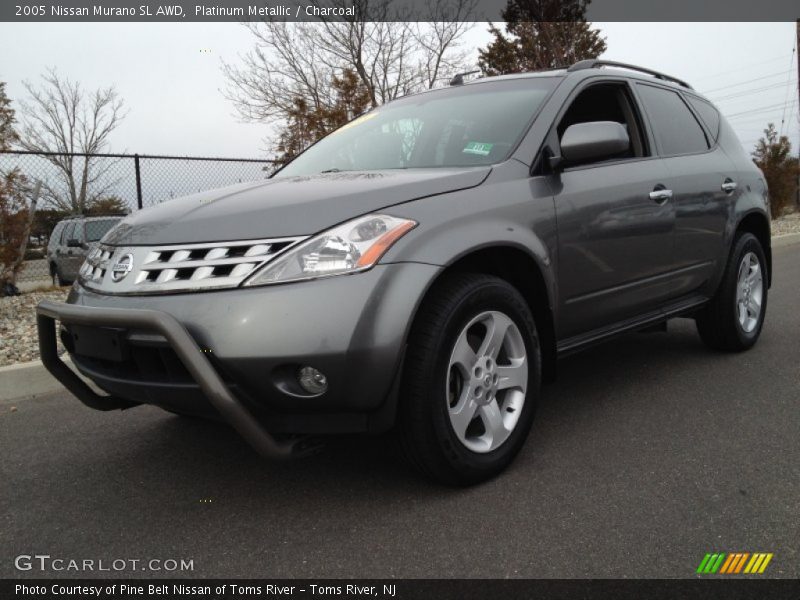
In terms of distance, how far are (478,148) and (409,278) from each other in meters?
1.05

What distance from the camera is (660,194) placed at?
3545 millimetres

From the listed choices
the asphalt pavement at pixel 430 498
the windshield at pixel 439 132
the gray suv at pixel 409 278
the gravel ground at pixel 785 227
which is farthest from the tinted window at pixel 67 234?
the gravel ground at pixel 785 227

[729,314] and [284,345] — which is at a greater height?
[284,345]

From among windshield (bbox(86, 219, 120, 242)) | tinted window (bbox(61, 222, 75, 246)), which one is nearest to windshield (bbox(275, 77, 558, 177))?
windshield (bbox(86, 219, 120, 242))

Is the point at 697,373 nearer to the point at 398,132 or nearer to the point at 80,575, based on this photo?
the point at 398,132

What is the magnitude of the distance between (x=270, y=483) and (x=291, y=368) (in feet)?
2.47

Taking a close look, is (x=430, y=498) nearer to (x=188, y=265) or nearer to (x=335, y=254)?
(x=335, y=254)

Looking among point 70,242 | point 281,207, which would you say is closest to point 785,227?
point 70,242

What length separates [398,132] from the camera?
3.50m

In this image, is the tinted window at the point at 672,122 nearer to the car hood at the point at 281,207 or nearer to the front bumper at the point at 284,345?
the car hood at the point at 281,207

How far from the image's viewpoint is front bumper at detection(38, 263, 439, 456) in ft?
6.93

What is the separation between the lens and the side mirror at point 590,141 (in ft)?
9.48

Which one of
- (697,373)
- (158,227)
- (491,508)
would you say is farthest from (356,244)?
(697,373)

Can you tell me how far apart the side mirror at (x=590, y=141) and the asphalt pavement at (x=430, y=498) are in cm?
127
